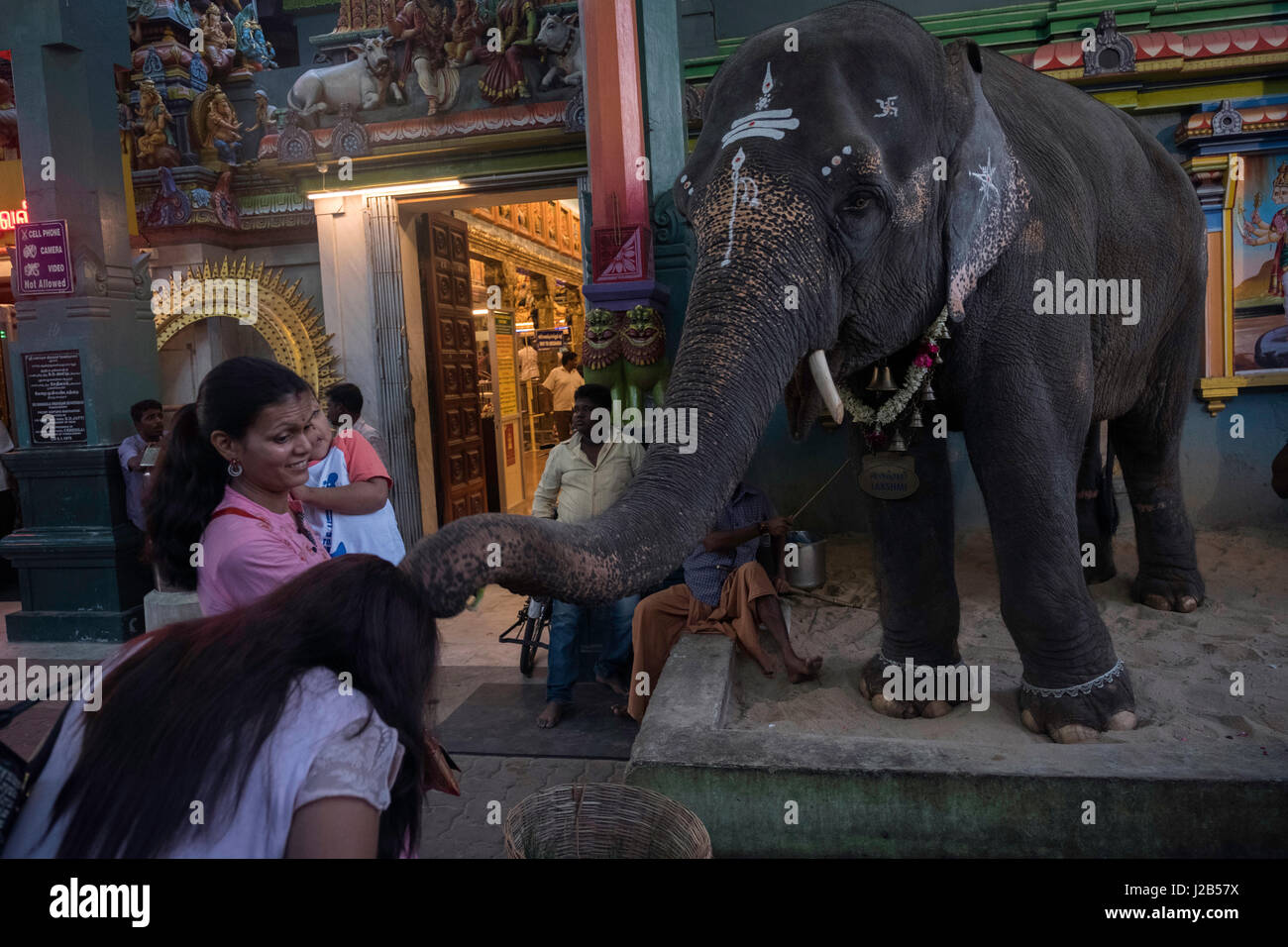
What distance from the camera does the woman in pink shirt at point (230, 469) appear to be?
7.73 feet

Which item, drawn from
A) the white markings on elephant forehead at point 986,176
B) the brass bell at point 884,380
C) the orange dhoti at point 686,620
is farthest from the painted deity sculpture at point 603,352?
the white markings on elephant forehead at point 986,176

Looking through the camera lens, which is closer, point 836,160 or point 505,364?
point 836,160

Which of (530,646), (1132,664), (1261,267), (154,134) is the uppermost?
(154,134)

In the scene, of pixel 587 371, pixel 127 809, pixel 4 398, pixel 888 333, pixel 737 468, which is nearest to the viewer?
pixel 127 809

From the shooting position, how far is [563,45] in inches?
303

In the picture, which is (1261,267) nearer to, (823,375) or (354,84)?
(823,375)

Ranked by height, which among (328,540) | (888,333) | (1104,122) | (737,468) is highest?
(1104,122)

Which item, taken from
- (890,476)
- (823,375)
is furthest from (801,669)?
(823,375)

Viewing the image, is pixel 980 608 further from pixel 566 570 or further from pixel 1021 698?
pixel 566 570

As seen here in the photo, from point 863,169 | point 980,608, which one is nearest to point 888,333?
point 863,169

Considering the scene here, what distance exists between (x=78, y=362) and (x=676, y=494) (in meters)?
6.10

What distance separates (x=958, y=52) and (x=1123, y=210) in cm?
123

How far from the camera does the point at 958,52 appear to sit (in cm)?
312

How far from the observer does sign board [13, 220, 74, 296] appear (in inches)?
254
